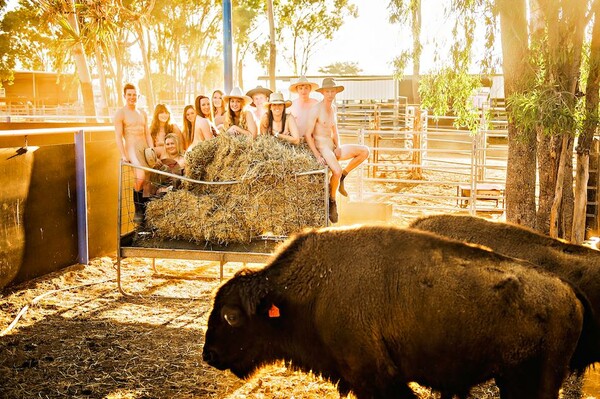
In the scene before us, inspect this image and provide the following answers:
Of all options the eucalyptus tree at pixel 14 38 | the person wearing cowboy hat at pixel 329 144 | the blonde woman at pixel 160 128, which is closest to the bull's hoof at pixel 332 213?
the person wearing cowboy hat at pixel 329 144

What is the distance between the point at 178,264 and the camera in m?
9.97

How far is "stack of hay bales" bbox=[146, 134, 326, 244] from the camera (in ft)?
24.0

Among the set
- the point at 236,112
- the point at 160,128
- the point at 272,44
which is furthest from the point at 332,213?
the point at 272,44

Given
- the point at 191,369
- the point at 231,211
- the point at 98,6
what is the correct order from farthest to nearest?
the point at 98,6
the point at 231,211
the point at 191,369

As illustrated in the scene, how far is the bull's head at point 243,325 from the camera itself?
4.48 m

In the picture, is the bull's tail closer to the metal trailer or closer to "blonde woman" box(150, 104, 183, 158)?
the metal trailer

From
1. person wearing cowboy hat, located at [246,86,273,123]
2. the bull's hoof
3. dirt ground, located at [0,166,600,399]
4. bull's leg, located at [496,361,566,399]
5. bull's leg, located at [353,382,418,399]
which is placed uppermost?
person wearing cowboy hat, located at [246,86,273,123]

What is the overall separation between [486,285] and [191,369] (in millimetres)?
3098

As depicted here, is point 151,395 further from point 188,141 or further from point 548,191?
point 548,191

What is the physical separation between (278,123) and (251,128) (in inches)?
28.7

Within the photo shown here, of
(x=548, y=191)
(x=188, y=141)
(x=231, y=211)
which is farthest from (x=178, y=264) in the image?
(x=548, y=191)

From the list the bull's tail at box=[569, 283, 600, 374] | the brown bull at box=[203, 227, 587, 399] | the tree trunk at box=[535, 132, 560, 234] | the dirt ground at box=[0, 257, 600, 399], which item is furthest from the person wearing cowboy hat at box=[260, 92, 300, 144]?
the bull's tail at box=[569, 283, 600, 374]

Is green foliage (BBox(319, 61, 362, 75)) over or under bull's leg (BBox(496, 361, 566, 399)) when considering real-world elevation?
over

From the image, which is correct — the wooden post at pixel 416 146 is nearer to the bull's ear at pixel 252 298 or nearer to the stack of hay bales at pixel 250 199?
the stack of hay bales at pixel 250 199
